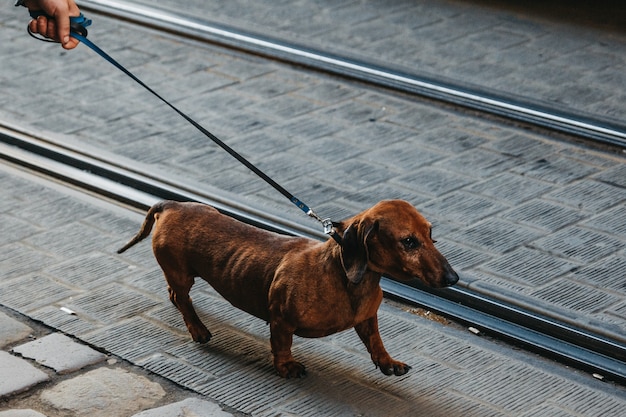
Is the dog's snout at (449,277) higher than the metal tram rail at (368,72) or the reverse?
higher

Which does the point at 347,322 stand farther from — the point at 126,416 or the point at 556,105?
the point at 556,105

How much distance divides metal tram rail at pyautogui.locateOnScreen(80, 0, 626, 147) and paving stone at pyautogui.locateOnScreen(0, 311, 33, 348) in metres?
3.55

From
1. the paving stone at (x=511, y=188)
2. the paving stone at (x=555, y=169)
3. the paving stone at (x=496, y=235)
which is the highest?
the paving stone at (x=555, y=169)

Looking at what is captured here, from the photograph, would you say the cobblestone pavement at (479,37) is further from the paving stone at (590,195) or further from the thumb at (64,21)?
the thumb at (64,21)

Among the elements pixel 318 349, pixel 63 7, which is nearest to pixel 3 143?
pixel 63 7

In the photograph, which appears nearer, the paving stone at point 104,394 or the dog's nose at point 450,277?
the dog's nose at point 450,277

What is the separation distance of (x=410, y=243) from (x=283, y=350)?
0.74 meters

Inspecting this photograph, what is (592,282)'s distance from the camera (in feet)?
17.0

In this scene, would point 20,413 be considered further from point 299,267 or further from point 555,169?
point 555,169

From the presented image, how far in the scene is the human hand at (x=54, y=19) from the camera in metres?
4.48

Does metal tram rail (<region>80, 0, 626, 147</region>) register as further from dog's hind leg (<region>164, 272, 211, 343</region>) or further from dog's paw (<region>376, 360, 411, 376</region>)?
dog's hind leg (<region>164, 272, 211, 343</region>)

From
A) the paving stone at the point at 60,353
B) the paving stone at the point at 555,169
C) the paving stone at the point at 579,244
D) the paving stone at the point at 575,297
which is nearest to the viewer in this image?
the paving stone at the point at 60,353

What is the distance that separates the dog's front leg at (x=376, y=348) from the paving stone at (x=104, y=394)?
0.83m

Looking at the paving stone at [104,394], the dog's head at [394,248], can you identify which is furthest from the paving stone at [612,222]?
the paving stone at [104,394]
